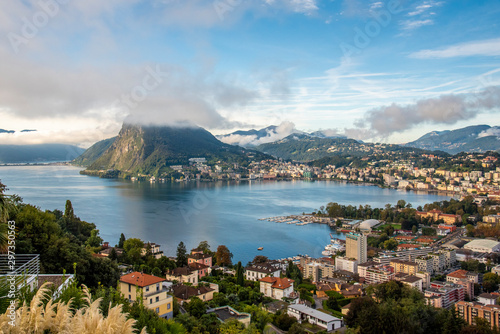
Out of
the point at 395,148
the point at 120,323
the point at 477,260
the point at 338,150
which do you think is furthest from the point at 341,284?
the point at 338,150

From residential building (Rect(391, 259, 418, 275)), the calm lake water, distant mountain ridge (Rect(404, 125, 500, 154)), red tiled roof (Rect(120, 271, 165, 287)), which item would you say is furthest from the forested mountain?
distant mountain ridge (Rect(404, 125, 500, 154))

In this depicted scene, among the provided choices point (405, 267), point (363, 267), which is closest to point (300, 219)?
point (363, 267)

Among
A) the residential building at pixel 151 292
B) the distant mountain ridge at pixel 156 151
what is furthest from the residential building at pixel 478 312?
the distant mountain ridge at pixel 156 151

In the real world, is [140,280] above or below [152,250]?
above

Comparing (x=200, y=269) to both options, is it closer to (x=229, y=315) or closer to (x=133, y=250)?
(x=133, y=250)

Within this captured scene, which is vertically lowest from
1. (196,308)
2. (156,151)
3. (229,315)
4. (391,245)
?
(391,245)

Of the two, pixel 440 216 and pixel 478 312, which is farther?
pixel 440 216
